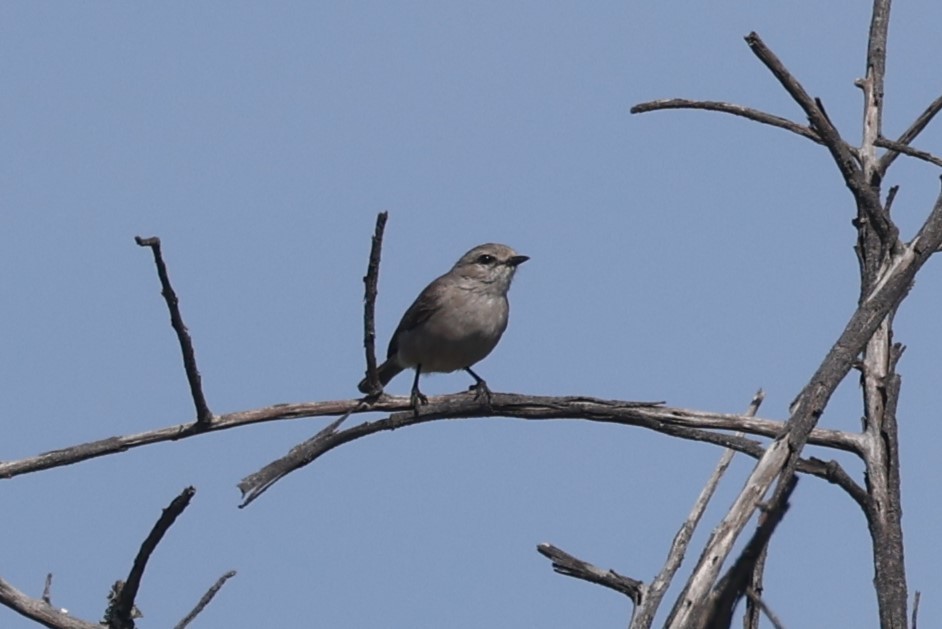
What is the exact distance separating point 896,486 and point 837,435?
31 cm

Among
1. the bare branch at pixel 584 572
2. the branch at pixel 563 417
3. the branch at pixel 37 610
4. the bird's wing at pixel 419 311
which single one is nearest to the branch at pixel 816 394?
the branch at pixel 563 417

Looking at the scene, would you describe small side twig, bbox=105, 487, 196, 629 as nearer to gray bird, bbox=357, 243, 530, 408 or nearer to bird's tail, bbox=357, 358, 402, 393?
gray bird, bbox=357, 243, 530, 408

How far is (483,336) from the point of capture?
36.6 feet

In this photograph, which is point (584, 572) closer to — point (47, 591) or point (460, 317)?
point (47, 591)

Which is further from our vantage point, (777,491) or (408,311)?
(408,311)

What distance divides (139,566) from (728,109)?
9.84 feet

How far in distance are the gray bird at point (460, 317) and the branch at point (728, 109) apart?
4.98 m

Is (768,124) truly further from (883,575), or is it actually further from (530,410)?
(883,575)

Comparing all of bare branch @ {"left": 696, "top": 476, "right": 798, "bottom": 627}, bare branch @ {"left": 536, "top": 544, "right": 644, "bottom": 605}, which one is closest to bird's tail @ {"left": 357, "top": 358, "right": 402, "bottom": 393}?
bare branch @ {"left": 536, "top": 544, "right": 644, "bottom": 605}

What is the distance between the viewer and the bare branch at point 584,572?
532 centimetres

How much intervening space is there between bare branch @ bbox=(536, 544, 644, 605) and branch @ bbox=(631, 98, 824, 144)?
185cm

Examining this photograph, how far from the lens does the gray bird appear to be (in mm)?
11133

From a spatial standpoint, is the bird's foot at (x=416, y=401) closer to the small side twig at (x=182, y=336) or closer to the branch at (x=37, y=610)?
the small side twig at (x=182, y=336)

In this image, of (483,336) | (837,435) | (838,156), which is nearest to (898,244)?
(838,156)
